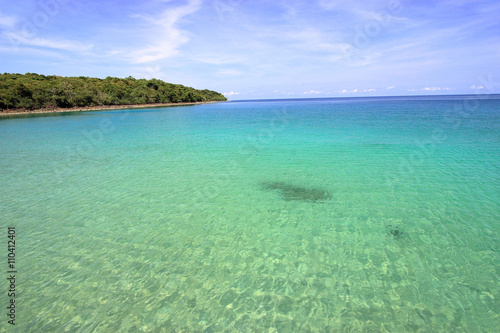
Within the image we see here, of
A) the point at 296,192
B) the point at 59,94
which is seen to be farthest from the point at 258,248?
the point at 59,94

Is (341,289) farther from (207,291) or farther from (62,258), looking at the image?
(62,258)

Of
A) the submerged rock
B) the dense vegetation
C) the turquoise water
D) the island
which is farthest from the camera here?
the dense vegetation

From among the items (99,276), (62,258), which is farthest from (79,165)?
(99,276)

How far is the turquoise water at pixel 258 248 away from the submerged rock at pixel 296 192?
3.2 inches

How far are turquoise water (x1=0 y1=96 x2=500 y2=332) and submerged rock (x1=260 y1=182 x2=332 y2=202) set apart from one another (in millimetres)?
81

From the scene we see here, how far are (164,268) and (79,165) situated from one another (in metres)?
12.8

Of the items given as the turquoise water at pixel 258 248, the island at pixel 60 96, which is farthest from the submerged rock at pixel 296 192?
the island at pixel 60 96

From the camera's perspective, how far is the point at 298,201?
30.8 feet

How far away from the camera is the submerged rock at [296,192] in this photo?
966 centimetres

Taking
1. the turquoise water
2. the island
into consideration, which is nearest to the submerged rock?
the turquoise water

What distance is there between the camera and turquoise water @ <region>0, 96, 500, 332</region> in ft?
14.8

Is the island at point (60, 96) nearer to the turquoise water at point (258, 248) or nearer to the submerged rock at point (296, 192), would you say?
the turquoise water at point (258, 248)

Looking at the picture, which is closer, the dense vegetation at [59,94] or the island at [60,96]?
the island at [60,96]

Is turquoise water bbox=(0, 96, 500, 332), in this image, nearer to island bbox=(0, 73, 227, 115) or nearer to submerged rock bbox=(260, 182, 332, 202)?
submerged rock bbox=(260, 182, 332, 202)
